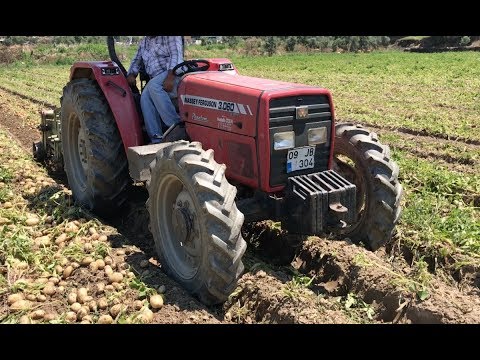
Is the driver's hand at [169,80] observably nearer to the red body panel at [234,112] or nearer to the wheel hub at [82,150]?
the red body panel at [234,112]

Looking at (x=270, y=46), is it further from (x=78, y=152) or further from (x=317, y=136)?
(x=317, y=136)

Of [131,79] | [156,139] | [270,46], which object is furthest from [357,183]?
[270,46]

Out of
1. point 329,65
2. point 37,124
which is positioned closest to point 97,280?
point 37,124

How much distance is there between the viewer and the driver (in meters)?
5.04

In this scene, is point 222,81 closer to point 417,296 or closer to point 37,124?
point 417,296

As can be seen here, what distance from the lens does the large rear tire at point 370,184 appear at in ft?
14.7

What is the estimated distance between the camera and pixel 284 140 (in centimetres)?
412

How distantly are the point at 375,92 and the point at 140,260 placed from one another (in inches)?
524

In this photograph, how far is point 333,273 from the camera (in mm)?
4512

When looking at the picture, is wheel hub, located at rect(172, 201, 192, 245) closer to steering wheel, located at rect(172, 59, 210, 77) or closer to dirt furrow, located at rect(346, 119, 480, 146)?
steering wheel, located at rect(172, 59, 210, 77)

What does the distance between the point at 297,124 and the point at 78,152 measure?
324cm

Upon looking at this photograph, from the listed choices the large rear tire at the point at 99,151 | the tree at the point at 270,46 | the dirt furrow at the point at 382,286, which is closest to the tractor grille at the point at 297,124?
the dirt furrow at the point at 382,286

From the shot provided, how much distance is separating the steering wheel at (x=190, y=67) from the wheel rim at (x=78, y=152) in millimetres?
1488

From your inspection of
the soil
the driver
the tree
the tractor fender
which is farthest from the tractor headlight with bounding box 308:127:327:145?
the tree
